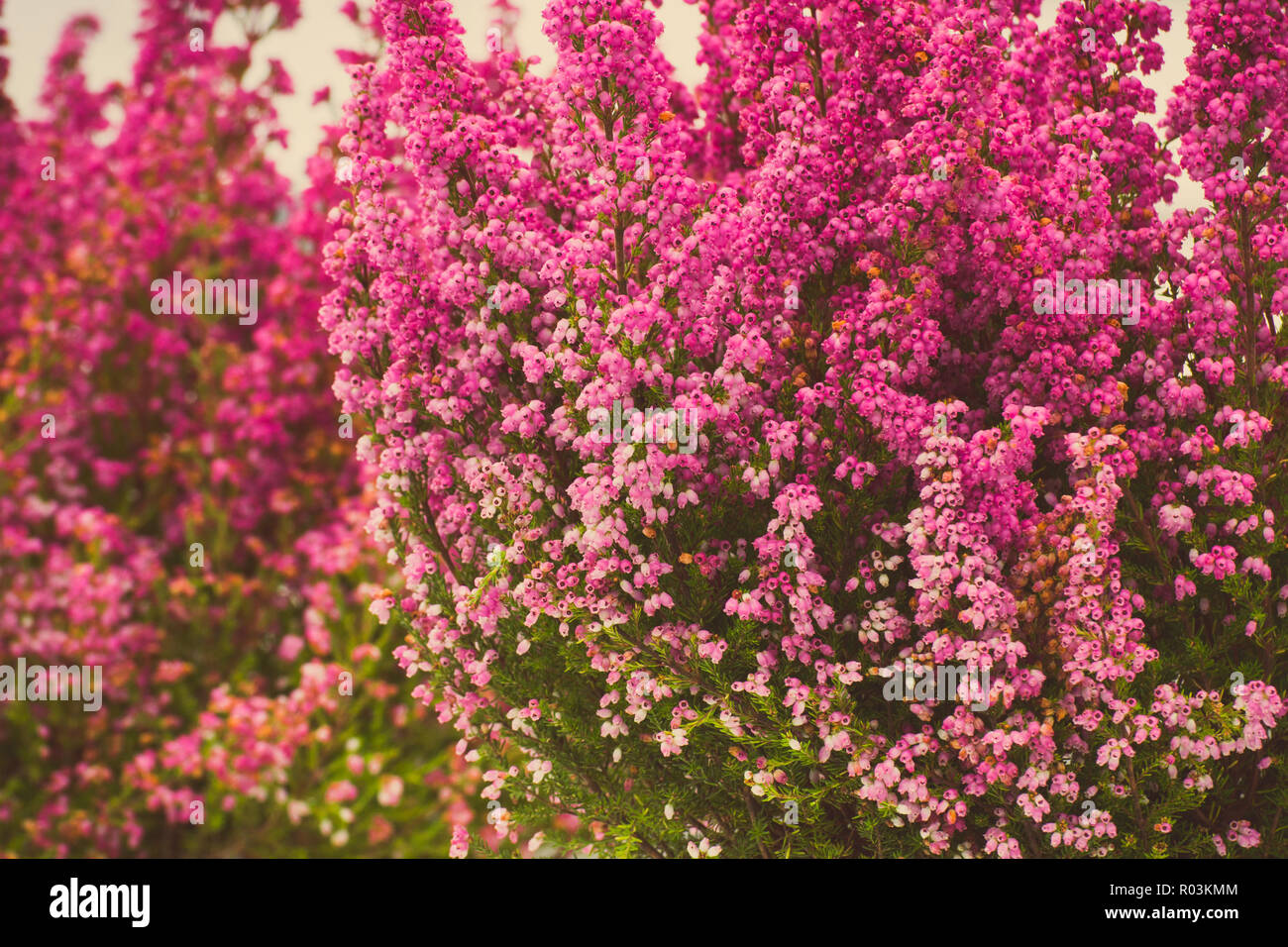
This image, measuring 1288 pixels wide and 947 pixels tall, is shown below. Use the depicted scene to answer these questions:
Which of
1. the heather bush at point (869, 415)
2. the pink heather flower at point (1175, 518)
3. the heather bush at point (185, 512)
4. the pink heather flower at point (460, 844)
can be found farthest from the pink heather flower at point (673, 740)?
the heather bush at point (185, 512)

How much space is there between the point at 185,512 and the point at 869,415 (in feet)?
12.5

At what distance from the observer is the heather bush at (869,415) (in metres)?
2.04

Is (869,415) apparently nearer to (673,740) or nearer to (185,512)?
(673,740)

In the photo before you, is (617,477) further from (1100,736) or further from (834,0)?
(834,0)

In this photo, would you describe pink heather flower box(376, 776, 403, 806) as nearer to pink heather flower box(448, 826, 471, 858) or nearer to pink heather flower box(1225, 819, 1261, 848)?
pink heather flower box(448, 826, 471, 858)

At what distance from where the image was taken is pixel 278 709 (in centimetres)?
446

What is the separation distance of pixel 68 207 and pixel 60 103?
0.69 m

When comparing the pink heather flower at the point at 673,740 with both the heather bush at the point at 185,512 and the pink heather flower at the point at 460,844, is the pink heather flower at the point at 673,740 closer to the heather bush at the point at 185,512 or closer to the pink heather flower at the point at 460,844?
the pink heather flower at the point at 460,844

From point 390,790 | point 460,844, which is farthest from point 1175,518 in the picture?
point 390,790

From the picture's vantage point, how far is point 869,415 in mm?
2027

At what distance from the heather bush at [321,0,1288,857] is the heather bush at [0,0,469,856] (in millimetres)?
2488

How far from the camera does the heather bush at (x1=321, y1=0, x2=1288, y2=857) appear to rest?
204cm

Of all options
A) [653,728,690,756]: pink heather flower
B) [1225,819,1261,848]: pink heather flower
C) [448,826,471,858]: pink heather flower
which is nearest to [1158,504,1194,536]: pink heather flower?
[1225,819,1261,848]: pink heather flower
